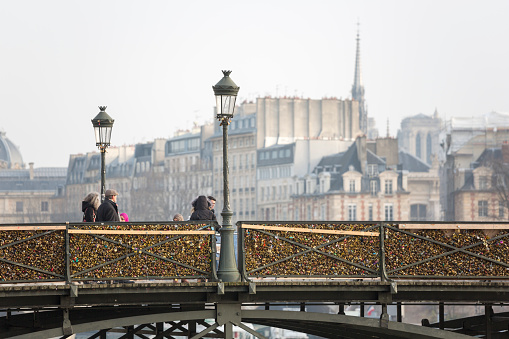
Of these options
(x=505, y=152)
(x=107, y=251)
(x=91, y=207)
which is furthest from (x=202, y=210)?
(x=505, y=152)

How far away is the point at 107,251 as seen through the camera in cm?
2642

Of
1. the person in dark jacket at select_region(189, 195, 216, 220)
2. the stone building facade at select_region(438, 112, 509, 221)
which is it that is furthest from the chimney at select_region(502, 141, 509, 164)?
the person in dark jacket at select_region(189, 195, 216, 220)

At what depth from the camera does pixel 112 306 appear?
28.7m

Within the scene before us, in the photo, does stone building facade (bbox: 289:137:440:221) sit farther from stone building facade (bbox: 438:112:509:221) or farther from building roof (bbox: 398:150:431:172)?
building roof (bbox: 398:150:431:172)

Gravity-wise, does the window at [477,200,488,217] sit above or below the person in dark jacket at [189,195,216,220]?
above

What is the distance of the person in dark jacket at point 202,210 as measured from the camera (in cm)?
2867

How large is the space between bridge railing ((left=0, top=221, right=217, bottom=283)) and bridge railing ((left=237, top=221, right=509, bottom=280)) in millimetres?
767

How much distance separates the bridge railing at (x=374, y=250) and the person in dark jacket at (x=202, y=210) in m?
1.96

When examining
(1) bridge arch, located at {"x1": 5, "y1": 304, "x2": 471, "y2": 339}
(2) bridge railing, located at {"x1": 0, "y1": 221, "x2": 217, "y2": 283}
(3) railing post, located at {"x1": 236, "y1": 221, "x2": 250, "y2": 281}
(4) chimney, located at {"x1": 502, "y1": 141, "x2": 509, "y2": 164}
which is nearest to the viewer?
(1) bridge arch, located at {"x1": 5, "y1": 304, "x2": 471, "y2": 339}

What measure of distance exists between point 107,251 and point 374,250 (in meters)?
4.38

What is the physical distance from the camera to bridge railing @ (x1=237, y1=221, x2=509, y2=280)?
88.2 ft

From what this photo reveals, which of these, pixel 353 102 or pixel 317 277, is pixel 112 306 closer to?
pixel 317 277

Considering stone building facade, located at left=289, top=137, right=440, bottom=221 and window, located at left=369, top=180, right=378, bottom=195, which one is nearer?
stone building facade, located at left=289, top=137, right=440, bottom=221

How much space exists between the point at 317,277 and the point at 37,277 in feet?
14.7
